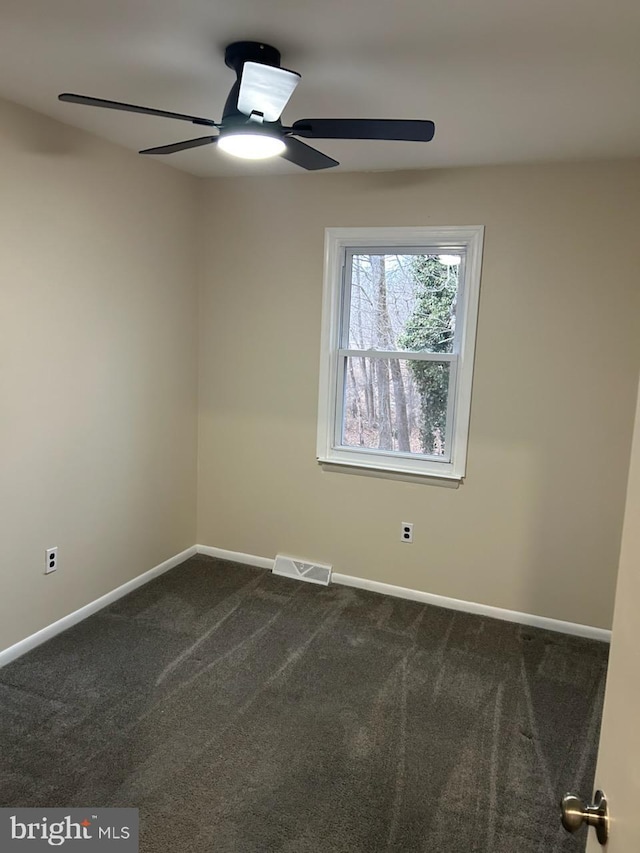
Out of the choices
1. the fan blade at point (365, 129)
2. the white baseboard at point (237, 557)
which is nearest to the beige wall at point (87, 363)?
the white baseboard at point (237, 557)

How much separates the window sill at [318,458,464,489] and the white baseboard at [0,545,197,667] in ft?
3.85

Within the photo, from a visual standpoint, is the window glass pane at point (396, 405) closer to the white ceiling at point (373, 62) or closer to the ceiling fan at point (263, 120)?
the white ceiling at point (373, 62)

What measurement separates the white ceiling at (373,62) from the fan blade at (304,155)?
0.79ft

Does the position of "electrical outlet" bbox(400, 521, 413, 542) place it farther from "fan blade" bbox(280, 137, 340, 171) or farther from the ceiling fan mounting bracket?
the ceiling fan mounting bracket

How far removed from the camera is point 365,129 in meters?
1.94

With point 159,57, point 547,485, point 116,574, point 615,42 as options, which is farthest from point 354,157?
point 116,574

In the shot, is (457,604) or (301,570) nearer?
(457,604)

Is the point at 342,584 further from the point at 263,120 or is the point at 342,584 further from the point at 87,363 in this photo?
the point at 263,120

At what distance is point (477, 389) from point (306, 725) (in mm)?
1892

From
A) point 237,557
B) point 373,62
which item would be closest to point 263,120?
point 373,62

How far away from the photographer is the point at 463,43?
1.80 metres

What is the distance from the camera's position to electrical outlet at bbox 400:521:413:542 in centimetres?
358

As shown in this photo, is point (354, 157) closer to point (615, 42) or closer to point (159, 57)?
point (159, 57)

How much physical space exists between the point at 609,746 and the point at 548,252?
2.63m
